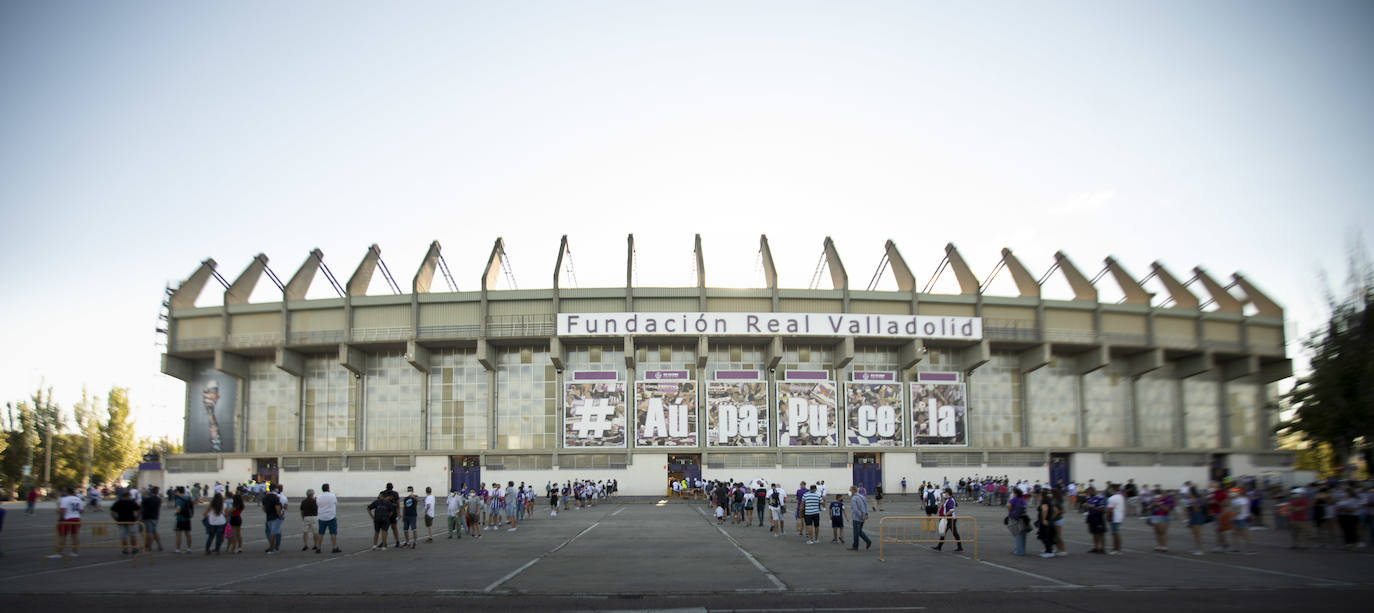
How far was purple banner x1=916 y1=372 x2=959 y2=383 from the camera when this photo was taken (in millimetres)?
61188

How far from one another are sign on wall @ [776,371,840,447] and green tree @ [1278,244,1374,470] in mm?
26508

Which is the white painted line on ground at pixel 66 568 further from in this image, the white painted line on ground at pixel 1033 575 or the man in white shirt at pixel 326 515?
the white painted line on ground at pixel 1033 575

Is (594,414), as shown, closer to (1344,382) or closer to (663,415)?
(663,415)

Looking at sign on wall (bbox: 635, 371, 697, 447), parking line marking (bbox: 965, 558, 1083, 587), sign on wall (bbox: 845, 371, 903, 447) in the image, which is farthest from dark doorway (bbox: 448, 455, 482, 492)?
parking line marking (bbox: 965, 558, 1083, 587)

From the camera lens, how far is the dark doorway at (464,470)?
59.0 metres

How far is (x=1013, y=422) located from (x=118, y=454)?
83234mm

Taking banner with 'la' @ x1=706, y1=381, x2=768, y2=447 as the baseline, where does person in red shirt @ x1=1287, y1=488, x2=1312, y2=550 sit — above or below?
below

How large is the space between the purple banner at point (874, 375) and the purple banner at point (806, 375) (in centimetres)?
227

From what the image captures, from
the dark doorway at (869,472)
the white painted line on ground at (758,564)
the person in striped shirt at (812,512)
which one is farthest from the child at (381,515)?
the dark doorway at (869,472)

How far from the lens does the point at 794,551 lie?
912 inches

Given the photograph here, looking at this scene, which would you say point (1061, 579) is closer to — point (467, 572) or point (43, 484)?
point (467, 572)

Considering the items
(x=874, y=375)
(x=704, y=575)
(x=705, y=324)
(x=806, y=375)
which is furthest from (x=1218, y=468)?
(x=704, y=575)

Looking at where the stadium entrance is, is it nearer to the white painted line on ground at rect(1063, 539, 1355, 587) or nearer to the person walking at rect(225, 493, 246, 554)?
the white painted line on ground at rect(1063, 539, 1355, 587)

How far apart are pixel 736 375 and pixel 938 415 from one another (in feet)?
49.0
